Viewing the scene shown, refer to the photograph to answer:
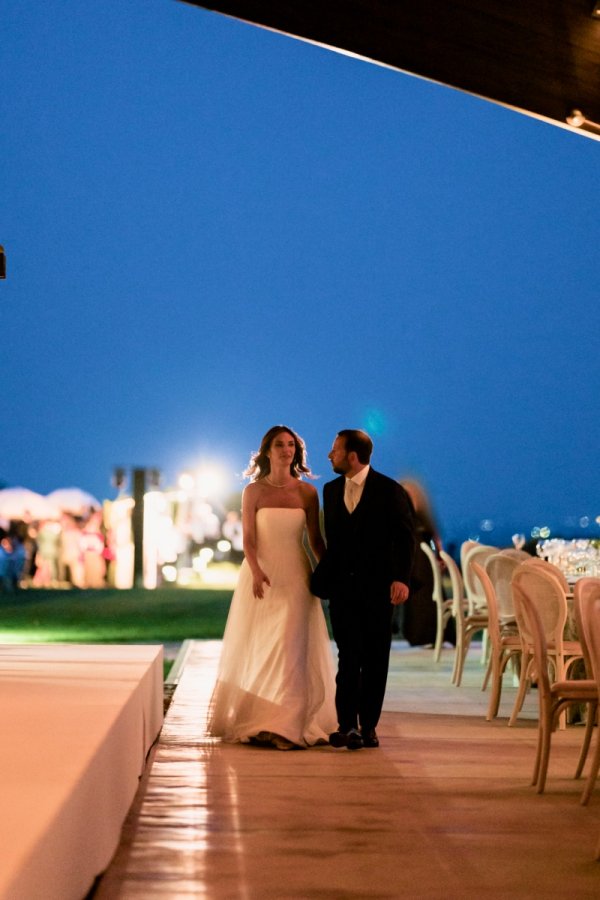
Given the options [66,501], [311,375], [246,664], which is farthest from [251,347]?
[246,664]

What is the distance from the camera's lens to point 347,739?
6.60m

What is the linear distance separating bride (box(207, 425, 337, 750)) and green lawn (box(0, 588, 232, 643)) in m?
7.26

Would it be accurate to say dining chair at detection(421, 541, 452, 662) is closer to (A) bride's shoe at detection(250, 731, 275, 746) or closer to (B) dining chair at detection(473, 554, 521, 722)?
(B) dining chair at detection(473, 554, 521, 722)

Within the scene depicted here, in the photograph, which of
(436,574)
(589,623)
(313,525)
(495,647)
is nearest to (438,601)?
(436,574)

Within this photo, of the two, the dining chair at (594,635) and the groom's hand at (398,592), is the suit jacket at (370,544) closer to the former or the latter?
the groom's hand at (398,592)

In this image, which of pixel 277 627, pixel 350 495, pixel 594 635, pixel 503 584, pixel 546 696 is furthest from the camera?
pixel 503 584

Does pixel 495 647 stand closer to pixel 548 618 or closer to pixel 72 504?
pixel 548 618

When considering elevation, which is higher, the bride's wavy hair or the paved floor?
→ the bride's wavy hair

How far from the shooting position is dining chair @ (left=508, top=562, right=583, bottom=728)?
23.9 feet

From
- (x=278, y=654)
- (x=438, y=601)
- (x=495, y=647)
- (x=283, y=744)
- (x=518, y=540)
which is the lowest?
(x=283, y=744)

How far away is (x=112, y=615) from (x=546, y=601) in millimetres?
12262

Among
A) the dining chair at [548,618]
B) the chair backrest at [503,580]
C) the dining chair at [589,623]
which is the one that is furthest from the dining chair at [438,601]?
the dining chair at [589,623]

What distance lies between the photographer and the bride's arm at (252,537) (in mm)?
7012

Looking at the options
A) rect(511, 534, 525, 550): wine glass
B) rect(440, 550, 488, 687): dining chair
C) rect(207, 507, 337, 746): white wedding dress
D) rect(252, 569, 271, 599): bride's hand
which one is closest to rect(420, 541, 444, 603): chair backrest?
rect(440, 550, 488, 687): dining chair
